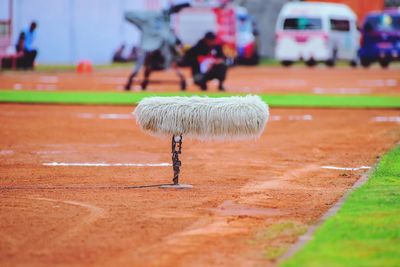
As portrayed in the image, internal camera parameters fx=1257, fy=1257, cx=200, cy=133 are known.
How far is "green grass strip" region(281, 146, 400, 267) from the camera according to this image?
7.71 m

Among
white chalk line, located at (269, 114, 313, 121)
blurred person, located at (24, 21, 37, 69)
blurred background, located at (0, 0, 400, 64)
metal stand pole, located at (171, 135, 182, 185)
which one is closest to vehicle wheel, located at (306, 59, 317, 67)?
blurred background, located at (0, 0, 400, 64)

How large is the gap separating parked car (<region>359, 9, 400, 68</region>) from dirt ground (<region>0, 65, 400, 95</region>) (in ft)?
16.3

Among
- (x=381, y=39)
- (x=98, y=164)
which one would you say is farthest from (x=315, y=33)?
(x=98, y=164)

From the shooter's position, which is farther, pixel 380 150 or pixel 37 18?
pixel 37 18

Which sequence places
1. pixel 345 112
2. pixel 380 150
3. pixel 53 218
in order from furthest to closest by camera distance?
pixel 345 112 → pixel 380 150 → pixel 53 218

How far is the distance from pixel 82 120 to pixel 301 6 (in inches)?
1195

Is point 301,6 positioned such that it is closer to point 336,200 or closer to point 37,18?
point 37,18

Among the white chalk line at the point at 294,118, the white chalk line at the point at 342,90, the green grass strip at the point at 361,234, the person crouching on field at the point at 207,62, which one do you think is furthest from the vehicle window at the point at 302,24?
the green grass strip at the point at 361,234

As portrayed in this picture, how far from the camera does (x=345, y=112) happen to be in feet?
77.4

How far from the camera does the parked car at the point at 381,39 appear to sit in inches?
1933

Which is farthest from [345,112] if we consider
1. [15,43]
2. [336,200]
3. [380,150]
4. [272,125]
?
[15,43]

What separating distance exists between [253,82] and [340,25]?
15.9 m

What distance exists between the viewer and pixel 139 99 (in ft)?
86.9

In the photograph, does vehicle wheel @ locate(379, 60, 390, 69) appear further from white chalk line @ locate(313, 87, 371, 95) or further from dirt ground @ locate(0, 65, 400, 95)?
white chalk line @ locate(313, 87, 371, 95)
